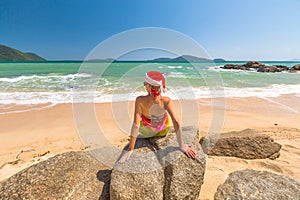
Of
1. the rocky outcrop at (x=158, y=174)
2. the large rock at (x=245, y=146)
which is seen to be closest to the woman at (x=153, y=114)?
the rocky outcrop at (x=158, y=174)

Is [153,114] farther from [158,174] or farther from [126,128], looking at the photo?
[126,128]

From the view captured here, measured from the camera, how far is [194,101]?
29.5 feet

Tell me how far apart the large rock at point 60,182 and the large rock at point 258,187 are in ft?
5.35

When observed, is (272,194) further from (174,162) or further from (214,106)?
(214,106)

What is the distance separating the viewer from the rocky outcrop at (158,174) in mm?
2096

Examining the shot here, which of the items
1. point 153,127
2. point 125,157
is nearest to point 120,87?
point 153,127

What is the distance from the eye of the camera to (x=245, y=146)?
12.3 feet

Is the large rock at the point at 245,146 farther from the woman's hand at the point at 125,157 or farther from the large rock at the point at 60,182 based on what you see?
the large rock at the point at 60,182

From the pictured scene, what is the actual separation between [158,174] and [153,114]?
2.67ft

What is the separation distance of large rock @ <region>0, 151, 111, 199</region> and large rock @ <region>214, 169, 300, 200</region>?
1.63m

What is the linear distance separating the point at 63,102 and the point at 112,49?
608 centimetres

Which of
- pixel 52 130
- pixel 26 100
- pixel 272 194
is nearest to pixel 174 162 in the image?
pixel 272 194

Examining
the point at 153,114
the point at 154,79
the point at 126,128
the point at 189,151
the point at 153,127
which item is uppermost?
the point at 154,79

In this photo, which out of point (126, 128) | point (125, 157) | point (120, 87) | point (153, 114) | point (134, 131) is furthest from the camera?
point (120, 87)
